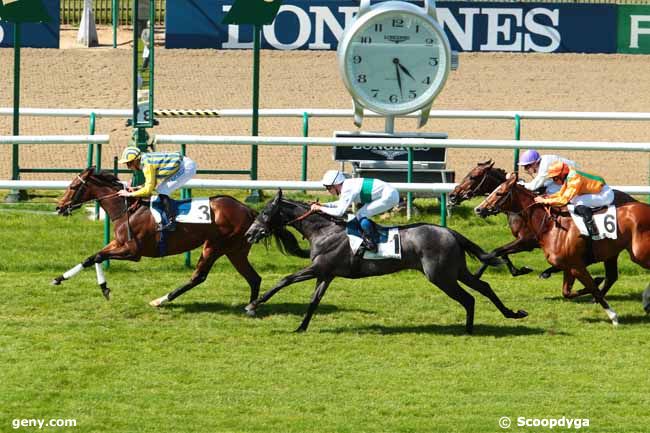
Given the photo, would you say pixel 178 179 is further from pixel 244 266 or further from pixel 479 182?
pixel 479 182

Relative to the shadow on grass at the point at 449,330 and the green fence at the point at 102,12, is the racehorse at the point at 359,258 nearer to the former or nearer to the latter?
the shadow on grass at the point at 449,330

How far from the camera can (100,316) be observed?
13.0 metres

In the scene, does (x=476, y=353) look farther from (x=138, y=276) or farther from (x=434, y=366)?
(x=138, y=276)

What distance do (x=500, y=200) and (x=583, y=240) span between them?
2.75 ft

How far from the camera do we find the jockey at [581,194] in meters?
13.1

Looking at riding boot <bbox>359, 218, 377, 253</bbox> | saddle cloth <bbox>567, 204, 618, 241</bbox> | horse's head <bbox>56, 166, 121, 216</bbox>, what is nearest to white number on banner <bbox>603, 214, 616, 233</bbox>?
saddle cloth <bbox>567, 204, 618, 241</bbox>

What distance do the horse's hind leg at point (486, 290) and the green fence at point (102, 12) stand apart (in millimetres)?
16394

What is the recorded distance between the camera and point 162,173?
13391mm

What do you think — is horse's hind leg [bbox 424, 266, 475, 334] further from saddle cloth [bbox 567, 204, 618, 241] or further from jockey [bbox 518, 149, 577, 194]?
jockey [bbox 518, 149, 577, 194]

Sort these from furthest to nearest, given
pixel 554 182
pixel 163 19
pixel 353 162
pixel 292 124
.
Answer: pixel 163 19
pixel 292 124
pixel 353 162
pixel 554 182

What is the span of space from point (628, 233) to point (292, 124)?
9.97 meters

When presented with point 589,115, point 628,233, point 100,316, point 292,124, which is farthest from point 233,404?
point 292,124

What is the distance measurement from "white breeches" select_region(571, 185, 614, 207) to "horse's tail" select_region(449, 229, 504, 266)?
85 centimetres

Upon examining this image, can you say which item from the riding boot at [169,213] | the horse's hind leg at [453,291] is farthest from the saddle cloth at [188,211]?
the horse's hind leg at [453,291]
